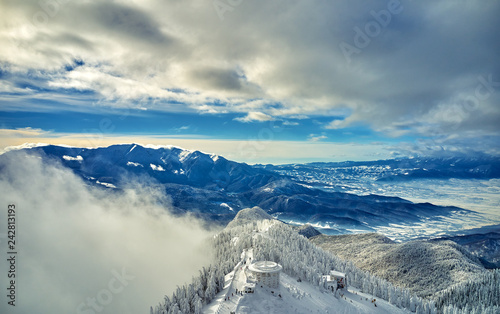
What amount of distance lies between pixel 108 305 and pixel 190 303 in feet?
486

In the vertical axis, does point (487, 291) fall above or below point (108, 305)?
above

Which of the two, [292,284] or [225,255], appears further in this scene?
[225,255]

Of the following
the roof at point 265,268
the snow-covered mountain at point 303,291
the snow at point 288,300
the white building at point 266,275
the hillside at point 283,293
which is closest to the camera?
the snow at point 288,300

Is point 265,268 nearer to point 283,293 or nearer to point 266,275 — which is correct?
point 266,275

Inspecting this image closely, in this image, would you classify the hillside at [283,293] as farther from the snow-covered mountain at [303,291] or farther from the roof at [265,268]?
the roof at [265,268]

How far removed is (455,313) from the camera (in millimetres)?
109875

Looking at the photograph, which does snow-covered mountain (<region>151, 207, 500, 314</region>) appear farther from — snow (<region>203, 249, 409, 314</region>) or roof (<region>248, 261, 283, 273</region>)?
roof (<region>248, 261, 283, 273</region>)

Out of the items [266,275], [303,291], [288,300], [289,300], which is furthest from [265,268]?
[303,291]

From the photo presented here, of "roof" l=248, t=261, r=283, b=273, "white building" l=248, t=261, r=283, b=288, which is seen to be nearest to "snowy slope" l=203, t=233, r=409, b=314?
"white building" l=248, t=261, r=283, b=288

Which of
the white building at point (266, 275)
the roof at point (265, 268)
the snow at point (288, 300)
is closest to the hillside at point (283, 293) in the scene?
the snow at point (288, 300)

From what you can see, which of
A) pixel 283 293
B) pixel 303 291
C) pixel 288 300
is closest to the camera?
pixel 288 300

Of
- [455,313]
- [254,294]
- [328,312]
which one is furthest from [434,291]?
[254,294]

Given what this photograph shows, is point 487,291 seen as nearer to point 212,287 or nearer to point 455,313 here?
point 455,313

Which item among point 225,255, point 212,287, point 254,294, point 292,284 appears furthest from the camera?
point 225,255
